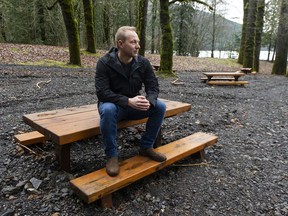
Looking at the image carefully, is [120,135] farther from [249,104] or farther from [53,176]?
[249,104]

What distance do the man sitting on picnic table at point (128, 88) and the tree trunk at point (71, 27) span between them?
10.3 metres

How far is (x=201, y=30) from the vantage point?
154 feet

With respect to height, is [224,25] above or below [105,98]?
above

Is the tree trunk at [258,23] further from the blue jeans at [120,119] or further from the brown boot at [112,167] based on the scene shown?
the brown boot at [112,167]

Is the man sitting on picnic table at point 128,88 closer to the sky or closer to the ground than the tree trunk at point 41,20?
closer to the ground

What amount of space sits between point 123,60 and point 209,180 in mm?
1910

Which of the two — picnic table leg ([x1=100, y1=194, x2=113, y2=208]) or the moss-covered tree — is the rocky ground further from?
the moss-covered tree

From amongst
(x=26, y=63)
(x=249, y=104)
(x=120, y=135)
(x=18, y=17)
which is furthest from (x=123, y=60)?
(x=18, y=17)

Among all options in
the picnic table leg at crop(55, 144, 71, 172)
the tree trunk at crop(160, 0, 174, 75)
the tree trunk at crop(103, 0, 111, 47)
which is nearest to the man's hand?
the picnic table leg at crop(55, 144, 71, 172)

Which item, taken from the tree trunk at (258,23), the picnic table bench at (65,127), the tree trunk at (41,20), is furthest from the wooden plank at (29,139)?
the tree trunk at (41,20)

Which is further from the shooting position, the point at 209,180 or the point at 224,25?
the point at 224,25

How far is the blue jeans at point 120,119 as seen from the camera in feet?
9.55

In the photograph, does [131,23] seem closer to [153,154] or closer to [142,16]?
[142,16]

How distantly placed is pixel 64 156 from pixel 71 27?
36.0 ft
